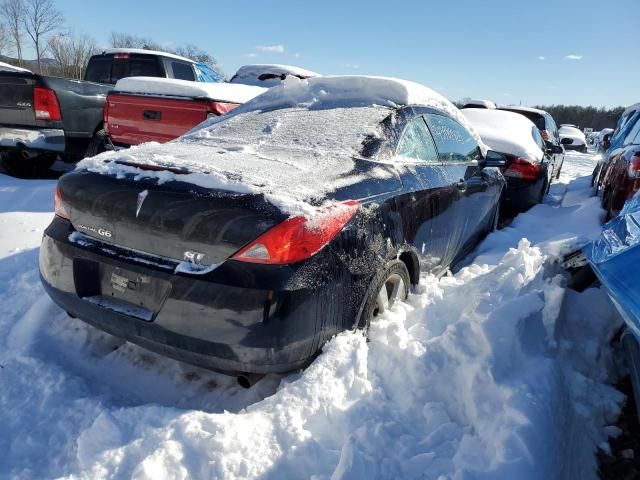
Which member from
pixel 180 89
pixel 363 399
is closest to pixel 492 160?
pixel 363 399

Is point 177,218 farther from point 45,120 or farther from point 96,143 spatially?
point 96,143

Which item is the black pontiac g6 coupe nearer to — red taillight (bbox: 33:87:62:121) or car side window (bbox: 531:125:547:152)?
red taillight (bbox: 33:87:62:121)

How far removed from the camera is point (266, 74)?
365 inches

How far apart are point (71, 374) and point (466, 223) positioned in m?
2.91

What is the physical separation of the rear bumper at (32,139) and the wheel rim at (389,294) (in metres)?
5.25

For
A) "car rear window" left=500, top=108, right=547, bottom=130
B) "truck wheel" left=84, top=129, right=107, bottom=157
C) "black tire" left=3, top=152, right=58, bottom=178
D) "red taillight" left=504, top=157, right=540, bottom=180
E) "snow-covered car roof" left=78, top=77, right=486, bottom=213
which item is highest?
"snow-covered car roof" left=78, top=77, right=486, bottom=213

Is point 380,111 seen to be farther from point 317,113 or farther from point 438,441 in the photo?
point 438,441

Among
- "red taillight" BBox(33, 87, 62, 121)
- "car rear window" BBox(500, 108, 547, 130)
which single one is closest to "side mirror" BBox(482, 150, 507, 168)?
"red taillight" BBox(33, 87, 62, 121)

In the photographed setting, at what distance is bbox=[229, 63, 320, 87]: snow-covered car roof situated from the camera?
9266 mm

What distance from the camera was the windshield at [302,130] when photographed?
265 centimetres

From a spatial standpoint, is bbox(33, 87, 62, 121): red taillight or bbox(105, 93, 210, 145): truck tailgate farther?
bbox(33, 87, 62, 121): red taillight

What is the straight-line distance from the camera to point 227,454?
171cm

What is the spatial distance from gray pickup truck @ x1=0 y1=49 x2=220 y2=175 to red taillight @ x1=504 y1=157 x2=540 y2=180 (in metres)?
5.55

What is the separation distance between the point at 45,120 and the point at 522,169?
606cm
